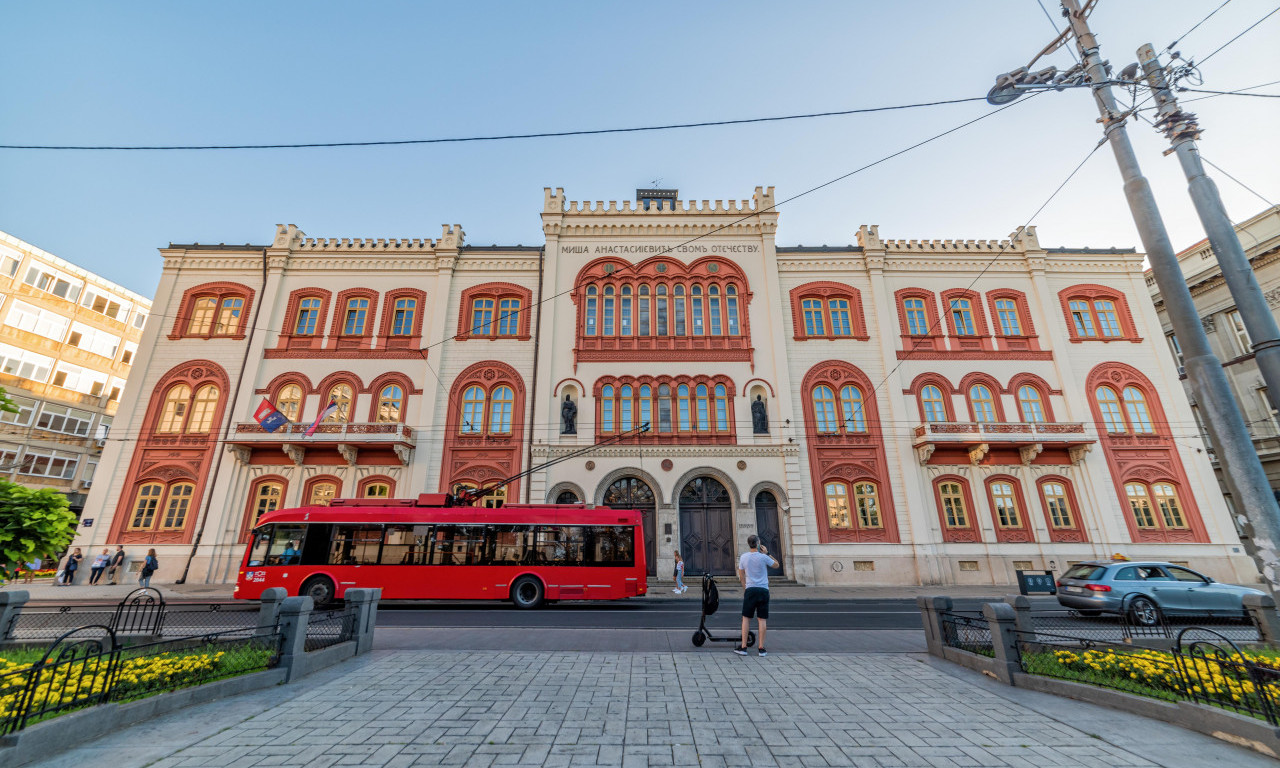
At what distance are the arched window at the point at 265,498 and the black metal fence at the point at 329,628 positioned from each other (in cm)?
1700

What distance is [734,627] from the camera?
480 inches

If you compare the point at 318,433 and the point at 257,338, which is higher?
the point at 257,338

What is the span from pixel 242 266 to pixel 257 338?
444cm

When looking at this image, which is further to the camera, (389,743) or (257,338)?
(257,338)

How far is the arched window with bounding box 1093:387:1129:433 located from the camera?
23.8 metres

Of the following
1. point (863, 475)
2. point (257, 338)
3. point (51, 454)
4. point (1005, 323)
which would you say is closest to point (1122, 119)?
point (863, 475)

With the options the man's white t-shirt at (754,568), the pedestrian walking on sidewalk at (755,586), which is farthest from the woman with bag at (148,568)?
the man's white t-shirt at (754,568)

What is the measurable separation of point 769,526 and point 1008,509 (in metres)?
10.8

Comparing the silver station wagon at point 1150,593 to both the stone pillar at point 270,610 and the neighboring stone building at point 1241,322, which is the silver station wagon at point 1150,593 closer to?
the neighboring stone building at point 1241,322

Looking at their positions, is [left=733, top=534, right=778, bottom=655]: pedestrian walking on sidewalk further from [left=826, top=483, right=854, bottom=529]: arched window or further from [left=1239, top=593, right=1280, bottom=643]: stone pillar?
[left=826, top=483, right=854, bottom=529]: arched window

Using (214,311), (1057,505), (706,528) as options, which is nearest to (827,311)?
(706,528)

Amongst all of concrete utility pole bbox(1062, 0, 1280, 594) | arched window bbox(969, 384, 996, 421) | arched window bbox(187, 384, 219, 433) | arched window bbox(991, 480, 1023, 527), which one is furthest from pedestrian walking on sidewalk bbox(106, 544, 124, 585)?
arched window bbox(969, 384, 996, 421)

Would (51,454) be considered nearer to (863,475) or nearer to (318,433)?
(318,433)

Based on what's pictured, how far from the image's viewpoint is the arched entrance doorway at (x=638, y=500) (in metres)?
22.3
